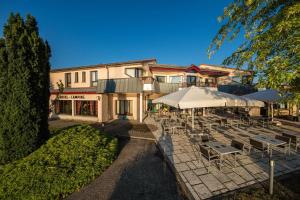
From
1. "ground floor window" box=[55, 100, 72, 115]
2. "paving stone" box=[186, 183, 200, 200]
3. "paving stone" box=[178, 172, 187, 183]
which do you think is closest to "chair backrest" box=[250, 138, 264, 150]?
"paving stone" box=[178, 172, 187, 183]

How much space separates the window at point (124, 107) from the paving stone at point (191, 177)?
14.2 m

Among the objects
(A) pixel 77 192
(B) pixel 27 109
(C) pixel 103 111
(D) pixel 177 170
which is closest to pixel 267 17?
(D) pixel 177 170

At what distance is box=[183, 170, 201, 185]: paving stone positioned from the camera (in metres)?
5.16

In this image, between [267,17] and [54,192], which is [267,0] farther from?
[54,192]

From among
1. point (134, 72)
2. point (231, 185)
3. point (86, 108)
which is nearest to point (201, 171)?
point (231, 185)

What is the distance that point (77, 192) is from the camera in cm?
518

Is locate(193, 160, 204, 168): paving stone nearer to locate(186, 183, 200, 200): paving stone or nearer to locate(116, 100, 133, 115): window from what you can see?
locate(186, 183, 200, 200): paving stone

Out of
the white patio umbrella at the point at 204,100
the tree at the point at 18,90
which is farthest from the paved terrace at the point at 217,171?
the tree at the point at 18,90

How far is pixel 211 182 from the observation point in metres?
5.13

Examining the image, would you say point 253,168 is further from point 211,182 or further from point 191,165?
point 191,165

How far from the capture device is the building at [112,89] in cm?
1775

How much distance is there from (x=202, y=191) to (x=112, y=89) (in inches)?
543

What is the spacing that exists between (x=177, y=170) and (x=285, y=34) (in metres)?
5.47

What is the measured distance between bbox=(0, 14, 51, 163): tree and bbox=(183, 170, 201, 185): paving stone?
22.9 ft
